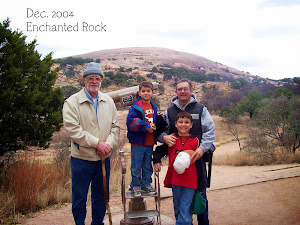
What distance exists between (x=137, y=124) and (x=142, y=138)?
21 cm

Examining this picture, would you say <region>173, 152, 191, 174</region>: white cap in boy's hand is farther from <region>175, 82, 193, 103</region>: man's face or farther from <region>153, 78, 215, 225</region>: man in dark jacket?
<region>175, 82, 193, 103</region>: man's face

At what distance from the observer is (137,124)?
321 cm

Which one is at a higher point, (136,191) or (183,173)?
(183,173)

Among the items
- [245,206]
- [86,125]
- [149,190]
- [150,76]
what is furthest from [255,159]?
[150,76]

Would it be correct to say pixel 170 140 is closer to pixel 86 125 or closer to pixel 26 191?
pixel 86 125

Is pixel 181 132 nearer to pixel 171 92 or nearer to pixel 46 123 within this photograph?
pixel 46 123

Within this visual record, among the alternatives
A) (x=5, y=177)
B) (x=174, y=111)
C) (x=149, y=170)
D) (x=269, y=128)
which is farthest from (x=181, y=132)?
(x=269, y=128)

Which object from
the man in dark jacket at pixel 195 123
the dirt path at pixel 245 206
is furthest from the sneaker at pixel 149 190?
the dirt path at pixel 245 206

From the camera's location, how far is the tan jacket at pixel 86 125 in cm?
305

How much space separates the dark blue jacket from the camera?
3.22 meters

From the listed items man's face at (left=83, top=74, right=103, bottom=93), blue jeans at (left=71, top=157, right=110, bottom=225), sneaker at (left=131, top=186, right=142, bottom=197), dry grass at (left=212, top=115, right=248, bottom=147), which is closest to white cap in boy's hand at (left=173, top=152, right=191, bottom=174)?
sneaker at (left=131, top=186, right=142, bottom=197)

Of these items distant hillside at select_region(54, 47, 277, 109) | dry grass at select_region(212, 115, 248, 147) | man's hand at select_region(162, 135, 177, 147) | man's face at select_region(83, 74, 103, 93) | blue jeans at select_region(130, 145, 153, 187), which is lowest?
dry grass at select_region(212, 115, 248, 147)

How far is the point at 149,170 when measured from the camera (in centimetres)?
344

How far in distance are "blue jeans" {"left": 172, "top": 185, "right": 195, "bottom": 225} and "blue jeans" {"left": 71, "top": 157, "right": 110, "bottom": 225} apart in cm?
90
